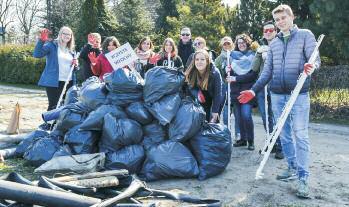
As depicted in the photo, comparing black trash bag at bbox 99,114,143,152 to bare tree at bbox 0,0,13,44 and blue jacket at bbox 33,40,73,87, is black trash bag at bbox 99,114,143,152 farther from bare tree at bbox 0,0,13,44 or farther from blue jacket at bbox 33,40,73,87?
bare tree at bbox 0,0,13,44

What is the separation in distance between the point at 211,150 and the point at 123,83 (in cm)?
130

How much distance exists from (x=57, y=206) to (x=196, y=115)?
215 centimetres

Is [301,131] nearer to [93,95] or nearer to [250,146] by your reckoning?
[250,146]

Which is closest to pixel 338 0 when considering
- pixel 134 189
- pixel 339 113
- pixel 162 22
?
pixel 339 113

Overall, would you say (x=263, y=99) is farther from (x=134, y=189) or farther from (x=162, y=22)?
(x=162, y=22)

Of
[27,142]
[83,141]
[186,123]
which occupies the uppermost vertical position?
[186,123]

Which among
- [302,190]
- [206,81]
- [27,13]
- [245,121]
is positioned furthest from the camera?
[27,13]

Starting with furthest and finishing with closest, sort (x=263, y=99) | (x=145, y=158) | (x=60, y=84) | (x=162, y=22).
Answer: (x=162, y=22), (x=60, y=84), (x=263, y=99), (x=145, y=158)

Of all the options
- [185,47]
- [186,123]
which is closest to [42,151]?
[186,123]

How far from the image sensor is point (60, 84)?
7.45 metres

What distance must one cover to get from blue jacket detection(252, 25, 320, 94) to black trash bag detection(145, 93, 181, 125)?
1.13m

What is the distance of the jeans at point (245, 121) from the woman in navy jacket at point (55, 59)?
110 inches

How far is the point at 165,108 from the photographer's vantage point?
520 cm

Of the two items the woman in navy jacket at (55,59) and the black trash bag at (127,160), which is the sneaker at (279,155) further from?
the woman in navy jacket at (55,59)
